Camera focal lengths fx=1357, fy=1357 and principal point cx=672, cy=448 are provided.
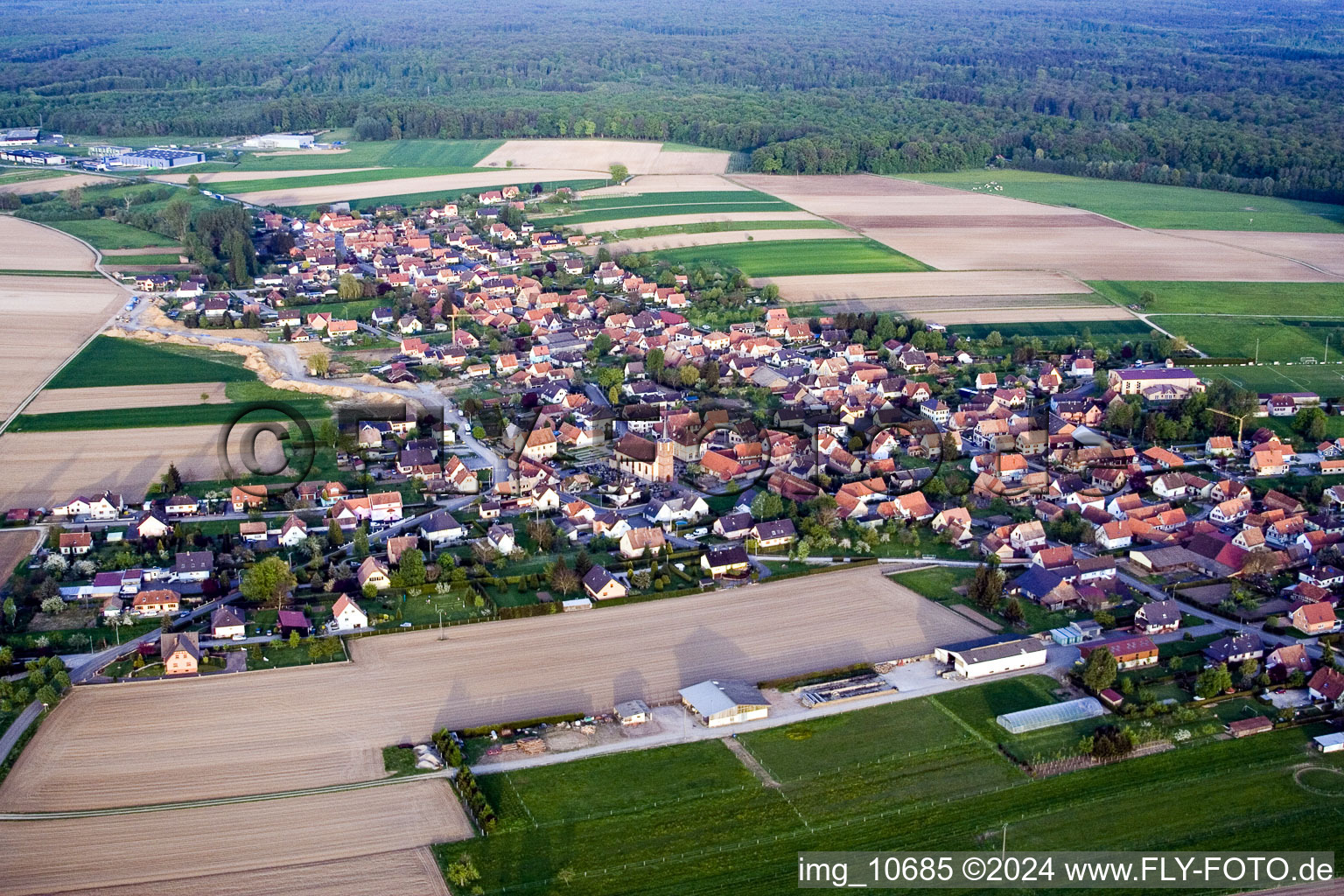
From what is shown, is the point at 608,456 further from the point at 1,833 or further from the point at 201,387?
the point at 1,833

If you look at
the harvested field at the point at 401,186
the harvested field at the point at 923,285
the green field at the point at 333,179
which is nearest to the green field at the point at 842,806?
the harvested field at the point at 923,285

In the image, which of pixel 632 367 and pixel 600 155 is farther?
pixel 600 155

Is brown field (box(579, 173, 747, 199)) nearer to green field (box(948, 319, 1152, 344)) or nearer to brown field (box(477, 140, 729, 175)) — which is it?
brown field (box(477, 140, 729, 175))

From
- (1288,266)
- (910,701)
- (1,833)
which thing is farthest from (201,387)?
(1288,266)

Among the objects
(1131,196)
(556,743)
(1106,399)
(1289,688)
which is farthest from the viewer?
(1131,196)

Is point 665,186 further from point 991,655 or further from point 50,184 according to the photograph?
point 991,655

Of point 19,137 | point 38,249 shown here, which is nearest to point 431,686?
point 38,249

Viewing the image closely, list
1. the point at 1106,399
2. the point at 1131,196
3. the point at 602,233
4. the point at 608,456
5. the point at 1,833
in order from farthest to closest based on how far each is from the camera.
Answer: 1. the point at 1131,196
2. the point at 602,233
3. the point at 1106,399
4. the point at 608,456
5. the point at 1,833
